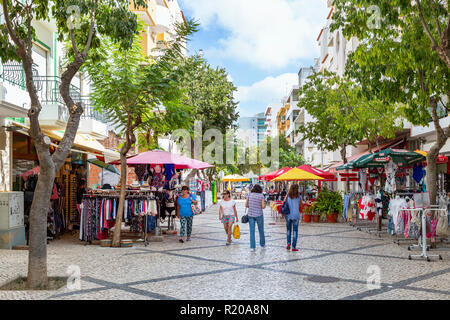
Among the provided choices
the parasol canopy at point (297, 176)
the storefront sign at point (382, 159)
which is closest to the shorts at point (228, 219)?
the storefront sign at point (382, 159)

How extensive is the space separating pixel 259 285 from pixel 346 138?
15896mm

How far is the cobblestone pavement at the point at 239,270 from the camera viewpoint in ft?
22.1

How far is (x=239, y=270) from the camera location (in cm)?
860

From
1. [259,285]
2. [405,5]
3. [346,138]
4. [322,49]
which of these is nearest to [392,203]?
[405,5]

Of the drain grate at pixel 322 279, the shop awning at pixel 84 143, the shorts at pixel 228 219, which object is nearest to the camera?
the drain grate at pixel 322 279

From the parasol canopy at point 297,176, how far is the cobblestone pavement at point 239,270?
6495 millimetres

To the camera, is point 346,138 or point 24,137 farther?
point 346,138

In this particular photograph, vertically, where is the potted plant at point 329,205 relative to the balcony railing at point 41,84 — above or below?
below

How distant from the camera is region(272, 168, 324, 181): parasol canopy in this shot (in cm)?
1955

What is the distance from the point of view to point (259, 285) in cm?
729

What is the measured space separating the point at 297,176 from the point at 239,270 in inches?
455

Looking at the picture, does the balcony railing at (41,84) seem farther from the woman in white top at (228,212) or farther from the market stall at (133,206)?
the woman in white top at (228,212)
